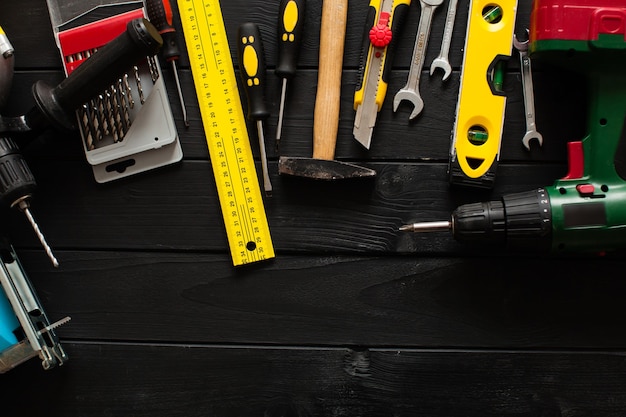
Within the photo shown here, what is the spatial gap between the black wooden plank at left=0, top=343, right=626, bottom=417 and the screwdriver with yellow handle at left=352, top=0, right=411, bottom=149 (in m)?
0.37

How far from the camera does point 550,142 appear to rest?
958 mm

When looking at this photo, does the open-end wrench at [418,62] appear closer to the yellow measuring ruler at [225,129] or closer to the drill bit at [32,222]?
the yellow measuring ruler at [225,129]

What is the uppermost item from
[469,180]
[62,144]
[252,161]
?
[62,144]

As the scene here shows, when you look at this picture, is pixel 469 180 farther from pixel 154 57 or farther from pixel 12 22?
pixel 12 22

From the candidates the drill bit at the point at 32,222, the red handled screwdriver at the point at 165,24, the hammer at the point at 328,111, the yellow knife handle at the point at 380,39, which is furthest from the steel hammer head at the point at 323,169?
the drill bit at the point at 32,222

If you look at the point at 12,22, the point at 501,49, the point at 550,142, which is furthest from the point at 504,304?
the point at 12,22

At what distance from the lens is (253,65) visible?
3.06ft

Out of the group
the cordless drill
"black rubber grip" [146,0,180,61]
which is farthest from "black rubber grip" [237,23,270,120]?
the cordless drill

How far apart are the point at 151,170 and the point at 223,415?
0.41 m

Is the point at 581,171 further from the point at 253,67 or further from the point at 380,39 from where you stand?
the point at 253,67

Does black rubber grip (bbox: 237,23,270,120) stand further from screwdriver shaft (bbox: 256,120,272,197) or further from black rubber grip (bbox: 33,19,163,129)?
black rubber grip (bbox: 33,19,163,129)

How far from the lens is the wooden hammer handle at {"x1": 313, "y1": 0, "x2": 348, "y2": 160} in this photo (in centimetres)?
94

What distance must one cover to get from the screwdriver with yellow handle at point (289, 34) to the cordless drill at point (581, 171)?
0.32m

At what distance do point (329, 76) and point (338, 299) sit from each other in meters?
0.35
